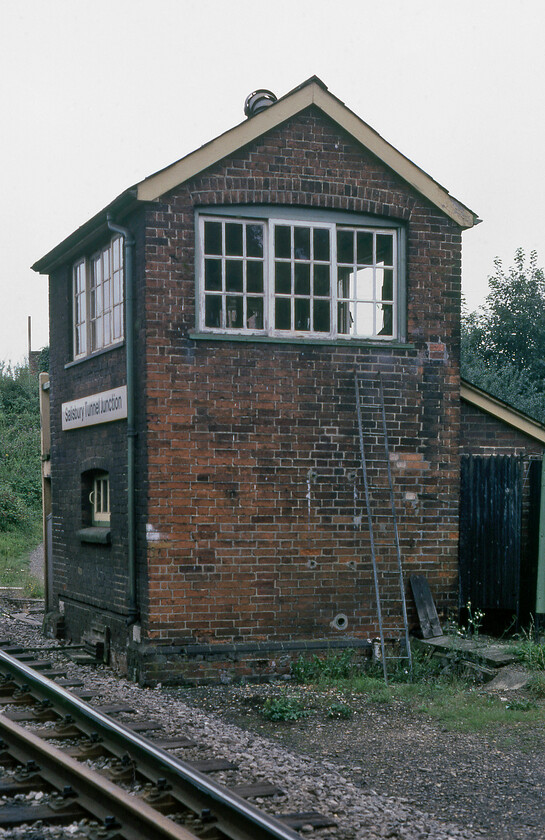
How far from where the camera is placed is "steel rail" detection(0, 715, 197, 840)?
4.56 m

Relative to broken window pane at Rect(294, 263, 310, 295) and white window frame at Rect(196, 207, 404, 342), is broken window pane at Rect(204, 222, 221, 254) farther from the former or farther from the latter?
broken window pane at Rect(294, 263, 310, 295)

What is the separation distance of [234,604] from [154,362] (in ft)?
8.58

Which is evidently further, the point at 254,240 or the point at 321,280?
the point at 321,280

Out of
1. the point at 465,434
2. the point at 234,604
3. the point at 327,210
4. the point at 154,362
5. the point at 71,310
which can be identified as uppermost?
the point at 327,210

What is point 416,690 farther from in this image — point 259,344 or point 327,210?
point 327,210

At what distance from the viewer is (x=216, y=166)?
9953 millimetres

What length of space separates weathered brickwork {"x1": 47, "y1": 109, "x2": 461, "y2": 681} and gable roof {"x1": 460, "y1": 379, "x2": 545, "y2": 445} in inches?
12.0

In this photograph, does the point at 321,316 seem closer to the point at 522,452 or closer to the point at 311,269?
the point at 311,269

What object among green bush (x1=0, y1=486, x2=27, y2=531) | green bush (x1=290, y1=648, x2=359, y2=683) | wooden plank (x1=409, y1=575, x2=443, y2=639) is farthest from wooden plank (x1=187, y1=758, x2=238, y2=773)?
green bush (x1=0, y1=486, x2=27, y2=531)

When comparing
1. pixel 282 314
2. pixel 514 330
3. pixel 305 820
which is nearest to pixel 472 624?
pixel 282 314

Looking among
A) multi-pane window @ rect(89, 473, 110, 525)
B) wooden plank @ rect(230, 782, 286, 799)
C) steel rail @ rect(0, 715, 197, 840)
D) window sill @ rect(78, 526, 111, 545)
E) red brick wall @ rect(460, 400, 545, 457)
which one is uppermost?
red brick wall @ rect(460, 400, 545, 457)

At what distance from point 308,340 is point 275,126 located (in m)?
2.29

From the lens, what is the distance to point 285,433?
10.1 m

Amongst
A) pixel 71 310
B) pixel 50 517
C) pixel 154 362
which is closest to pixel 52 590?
pixel 50 517
